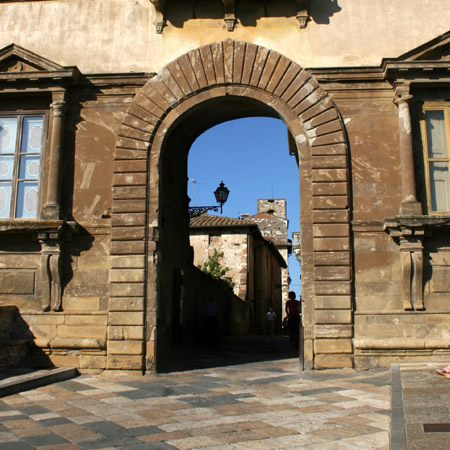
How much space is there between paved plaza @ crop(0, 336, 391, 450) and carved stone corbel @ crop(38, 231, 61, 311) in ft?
4.66

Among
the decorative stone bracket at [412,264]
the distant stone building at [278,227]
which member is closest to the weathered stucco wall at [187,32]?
the decorative stone bracket at [412,264]

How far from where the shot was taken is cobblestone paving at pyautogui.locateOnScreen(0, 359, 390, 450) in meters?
4.55

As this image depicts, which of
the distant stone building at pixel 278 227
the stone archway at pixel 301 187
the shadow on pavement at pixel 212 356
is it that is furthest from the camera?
the distant stone building at pixel 278 227

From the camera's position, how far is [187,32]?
9.88 meters

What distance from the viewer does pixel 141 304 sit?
884cm

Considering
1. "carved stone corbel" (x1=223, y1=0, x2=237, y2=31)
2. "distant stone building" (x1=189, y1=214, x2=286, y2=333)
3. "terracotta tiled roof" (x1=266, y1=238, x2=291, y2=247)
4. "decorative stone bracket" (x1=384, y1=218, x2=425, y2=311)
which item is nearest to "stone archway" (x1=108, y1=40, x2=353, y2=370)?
"carved stone corbel" (x1=223, y1=0, x2=237, y2=31)

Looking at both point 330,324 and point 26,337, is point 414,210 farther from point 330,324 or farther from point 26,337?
point 26,337

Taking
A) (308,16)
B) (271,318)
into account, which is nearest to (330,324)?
(308,16)

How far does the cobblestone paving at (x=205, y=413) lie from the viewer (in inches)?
179

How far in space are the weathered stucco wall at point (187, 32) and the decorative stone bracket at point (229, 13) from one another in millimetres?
97

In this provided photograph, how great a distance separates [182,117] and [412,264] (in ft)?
14.6

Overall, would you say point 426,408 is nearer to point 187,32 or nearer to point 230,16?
point 230,16

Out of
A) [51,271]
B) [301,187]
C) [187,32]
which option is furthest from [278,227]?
[51,271]

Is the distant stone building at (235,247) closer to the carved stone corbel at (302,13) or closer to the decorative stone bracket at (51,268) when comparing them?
the carved stone corbel at (302,13)
